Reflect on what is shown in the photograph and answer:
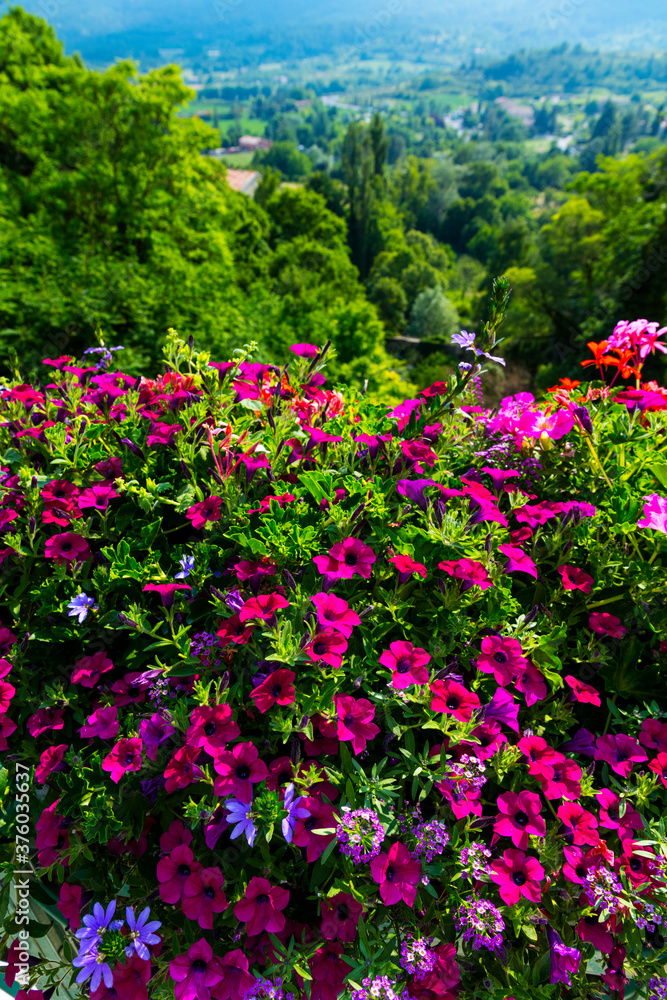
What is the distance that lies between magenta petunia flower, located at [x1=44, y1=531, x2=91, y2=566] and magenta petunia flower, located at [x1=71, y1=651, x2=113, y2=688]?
0.33 metres

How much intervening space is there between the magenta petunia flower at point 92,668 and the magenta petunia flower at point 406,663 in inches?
34.4

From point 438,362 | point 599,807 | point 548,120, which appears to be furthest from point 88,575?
point 548,120

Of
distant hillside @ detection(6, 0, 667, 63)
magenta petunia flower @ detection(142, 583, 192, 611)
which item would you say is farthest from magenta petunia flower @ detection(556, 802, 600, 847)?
distant hillside @ detection(6, 0, 667, 63)

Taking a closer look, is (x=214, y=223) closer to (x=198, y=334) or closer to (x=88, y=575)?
(x=198, y=334)

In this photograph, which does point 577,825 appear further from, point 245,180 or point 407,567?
point 245,180

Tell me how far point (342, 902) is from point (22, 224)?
16.3m

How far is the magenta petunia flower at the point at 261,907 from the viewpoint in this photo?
51.1 inches

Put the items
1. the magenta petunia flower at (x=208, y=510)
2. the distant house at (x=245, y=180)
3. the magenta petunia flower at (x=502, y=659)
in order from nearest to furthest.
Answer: the magenta petunia flower at (x=502, y=659)
the magenta petunia flower at (x=208, y=510)
the distant house at (x=245, y=180)

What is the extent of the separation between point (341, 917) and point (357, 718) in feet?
1.57

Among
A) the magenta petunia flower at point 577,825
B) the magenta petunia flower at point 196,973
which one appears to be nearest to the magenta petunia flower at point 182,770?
the magenta petunia flower at point 196,973

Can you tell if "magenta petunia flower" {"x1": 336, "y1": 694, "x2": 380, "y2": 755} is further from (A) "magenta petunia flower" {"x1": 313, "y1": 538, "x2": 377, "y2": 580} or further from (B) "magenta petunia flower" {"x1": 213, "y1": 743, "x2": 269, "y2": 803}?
(A) "magenta petunia flower" {"x1": 313, "y1": 538, "x2": 377, "y2": 580}

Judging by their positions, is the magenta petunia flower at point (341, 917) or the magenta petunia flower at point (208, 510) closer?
the magenta petunia flower at point (341, 917)

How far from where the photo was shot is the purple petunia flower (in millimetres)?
1276

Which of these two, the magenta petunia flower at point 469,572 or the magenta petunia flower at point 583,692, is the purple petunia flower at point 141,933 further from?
the magenta petunia flower at point 583,692
